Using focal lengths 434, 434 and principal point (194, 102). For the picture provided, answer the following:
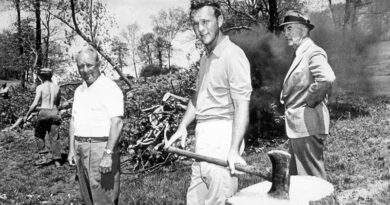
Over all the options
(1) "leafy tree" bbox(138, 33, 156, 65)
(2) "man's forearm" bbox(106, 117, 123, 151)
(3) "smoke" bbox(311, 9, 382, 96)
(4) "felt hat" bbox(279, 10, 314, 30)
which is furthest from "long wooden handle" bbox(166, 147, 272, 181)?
(1) "leafy tree" bbox(138, 33, 156, 65)

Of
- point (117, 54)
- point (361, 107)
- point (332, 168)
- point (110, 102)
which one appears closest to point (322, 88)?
point (110, 102)

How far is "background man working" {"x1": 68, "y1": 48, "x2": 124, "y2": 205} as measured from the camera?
3809 mm

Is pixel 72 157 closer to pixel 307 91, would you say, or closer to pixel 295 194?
pixel 307 91

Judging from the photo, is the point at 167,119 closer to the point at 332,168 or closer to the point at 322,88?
the point at 332,168

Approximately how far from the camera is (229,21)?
13.8 m

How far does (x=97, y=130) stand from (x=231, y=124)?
146 cm

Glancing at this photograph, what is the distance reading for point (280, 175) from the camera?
2.46 metres

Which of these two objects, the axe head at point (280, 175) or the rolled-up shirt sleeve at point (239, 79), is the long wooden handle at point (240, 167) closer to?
the axe head at point (280, 175)

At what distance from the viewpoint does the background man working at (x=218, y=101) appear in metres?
2.78

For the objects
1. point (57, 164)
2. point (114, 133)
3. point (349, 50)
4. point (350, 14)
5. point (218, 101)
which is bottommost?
point (57, 164)

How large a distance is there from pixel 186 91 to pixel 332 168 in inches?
158

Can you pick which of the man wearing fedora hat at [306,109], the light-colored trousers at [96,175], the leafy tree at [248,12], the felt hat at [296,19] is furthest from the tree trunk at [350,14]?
the light-colored trousers at [96,175]

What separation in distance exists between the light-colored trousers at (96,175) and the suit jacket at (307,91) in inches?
64.8

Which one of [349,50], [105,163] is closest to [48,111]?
[105,163]
